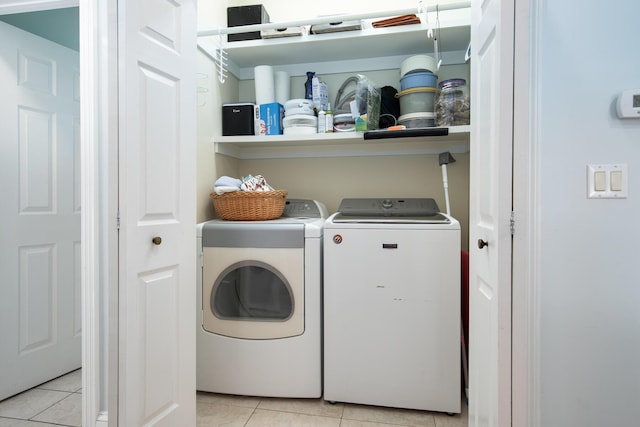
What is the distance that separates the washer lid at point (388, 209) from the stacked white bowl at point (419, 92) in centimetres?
46

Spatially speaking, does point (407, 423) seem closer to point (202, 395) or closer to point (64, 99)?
point (202, 395)

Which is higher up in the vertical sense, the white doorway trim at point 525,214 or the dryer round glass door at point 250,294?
the white doorway trim at point 525,214

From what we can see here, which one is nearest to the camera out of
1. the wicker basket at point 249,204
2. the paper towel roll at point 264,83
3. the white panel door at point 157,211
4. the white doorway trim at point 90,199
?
the white panel door at point 157,211

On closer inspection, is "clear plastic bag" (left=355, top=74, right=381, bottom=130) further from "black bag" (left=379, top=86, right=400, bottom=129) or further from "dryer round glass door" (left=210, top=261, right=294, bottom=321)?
"dryer round glass door" (left=210, top=261, right=294, bottom=321)

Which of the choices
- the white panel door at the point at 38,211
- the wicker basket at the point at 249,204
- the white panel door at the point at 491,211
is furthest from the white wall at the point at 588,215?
the white panel door at the point at 38,211

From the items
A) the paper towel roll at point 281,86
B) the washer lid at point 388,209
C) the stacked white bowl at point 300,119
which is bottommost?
the washer lid at point 388,209

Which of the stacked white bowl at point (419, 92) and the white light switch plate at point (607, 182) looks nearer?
the white light switch plate at point (607, 182)

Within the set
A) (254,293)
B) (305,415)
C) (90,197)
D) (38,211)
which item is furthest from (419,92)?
(38,211)

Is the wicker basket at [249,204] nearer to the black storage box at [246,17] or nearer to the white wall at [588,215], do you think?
the black storage box at [246,17]

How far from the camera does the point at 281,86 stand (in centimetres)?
226

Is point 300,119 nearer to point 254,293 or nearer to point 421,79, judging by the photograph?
point 421,79

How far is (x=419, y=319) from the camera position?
1627mm

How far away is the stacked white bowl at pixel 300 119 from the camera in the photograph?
6.70 feet

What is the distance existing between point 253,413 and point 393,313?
883mm
